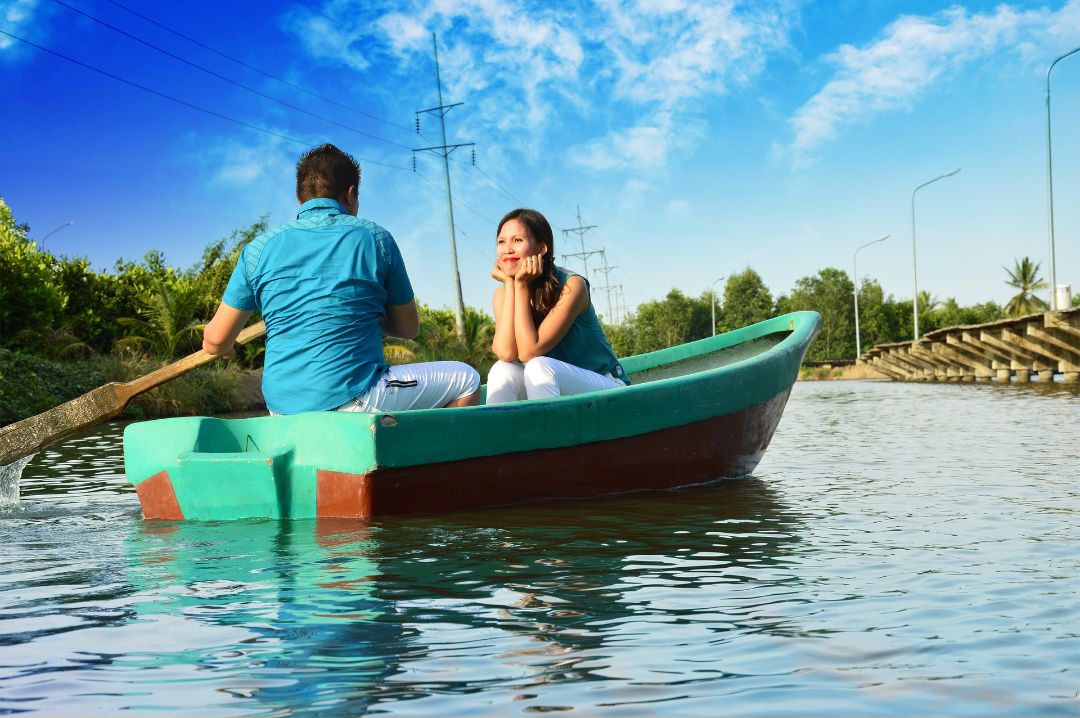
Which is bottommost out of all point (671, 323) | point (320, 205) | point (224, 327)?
point (224, 327)

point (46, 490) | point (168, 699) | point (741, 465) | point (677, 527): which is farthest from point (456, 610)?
point (46, 490)

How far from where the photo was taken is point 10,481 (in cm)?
583

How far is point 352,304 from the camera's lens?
16.0 feet

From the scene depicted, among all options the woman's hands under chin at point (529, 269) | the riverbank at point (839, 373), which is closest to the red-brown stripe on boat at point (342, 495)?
the woman's hands under chin at point (529, 269)

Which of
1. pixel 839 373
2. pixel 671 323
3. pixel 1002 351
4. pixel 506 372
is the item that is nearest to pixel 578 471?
pixel 506 372

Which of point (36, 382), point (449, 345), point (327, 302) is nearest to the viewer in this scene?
point (327, 302)

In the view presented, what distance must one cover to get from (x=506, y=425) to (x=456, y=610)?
205 cm

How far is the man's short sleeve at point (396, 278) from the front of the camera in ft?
16.2

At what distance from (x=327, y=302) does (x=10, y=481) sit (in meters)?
2.38

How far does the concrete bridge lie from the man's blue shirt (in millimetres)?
19617

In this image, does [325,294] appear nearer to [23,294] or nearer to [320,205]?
[320,205]

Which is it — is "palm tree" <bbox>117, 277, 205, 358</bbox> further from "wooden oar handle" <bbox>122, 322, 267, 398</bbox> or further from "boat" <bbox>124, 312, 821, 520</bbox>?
"boat" <bbox>124, 312, 821, 520</bbox>

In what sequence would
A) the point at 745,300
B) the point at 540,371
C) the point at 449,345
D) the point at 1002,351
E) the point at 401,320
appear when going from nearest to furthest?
the point at 401,320, the point at 540,371, the point at 1002,351, the point at 449,345, the point at 745,300

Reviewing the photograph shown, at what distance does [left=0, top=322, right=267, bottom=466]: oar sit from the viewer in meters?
5.50
